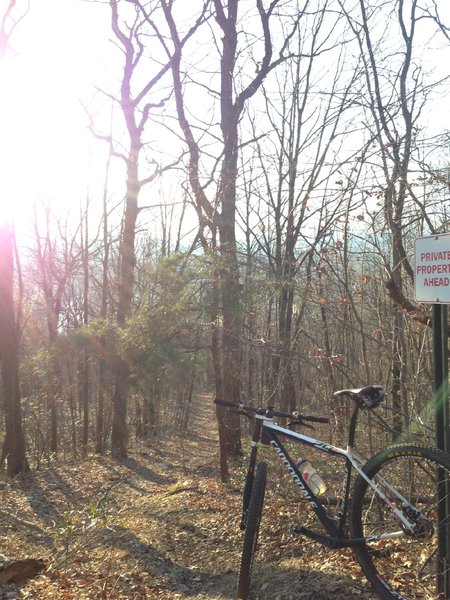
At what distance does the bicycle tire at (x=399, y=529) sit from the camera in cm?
293

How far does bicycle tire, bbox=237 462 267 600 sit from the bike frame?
16 cm

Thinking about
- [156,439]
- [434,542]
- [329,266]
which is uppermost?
[329,266]

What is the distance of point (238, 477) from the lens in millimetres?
8430

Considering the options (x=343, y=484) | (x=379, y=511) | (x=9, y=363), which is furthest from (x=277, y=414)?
(x=9, y=363)

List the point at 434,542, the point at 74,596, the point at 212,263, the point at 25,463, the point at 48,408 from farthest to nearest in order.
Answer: the point at 48,408 → the point at 25,463 → the point at 212,263 → the point at 74,596 → the point at 434,542

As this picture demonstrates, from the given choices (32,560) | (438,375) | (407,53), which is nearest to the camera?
(438,375)

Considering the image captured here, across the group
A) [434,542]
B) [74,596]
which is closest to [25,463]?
[74,596]

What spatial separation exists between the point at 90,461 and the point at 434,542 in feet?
42.2

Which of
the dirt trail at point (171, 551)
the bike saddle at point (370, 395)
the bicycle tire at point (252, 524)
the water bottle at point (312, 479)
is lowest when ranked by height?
the dirt trail at point (171, 551)

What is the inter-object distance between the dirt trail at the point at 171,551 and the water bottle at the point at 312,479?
24.7 inches

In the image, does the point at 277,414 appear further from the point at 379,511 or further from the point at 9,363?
the point at 9,363

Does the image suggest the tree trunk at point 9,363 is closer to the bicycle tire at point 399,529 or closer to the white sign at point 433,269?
the bicycle tire at point 399,529

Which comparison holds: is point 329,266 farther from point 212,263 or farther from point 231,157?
point 231,157

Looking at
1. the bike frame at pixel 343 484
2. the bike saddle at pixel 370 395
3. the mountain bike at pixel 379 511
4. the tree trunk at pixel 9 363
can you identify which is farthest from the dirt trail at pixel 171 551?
the tree trunk at pixel 9 363
